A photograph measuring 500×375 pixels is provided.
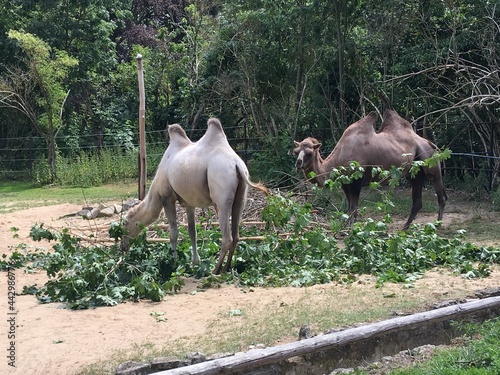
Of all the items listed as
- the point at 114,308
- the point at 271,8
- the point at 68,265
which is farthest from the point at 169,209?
the point at 271,8

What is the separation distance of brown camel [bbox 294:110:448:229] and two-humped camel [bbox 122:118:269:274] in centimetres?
286

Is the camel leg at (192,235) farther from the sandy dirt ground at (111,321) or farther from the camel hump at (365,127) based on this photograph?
the camel hump at (365,127)

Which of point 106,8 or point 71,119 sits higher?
point 106,8

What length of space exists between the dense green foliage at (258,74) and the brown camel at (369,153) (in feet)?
Result: 1.80

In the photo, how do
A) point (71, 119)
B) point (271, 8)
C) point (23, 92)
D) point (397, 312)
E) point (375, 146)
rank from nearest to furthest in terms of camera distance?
point (397, 312) < point (375, 146) < point (271, 8) < point (23, 92) < point (71, 119)

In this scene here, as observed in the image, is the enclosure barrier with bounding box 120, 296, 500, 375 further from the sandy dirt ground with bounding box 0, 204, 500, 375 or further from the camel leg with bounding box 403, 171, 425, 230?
the camel leg with bounding box 403, 171, 425, 230

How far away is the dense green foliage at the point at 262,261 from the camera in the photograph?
769 centimetres

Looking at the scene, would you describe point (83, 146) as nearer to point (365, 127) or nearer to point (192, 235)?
point (365, 127)

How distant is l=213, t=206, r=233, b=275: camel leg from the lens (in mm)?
8469

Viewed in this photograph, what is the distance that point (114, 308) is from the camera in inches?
286

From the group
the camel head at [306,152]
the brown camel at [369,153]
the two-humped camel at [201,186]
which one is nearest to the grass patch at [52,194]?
the camel head at [306,152]

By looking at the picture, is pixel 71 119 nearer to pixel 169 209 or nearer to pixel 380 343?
pixel 169 209

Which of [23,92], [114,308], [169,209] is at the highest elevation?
[23,92]

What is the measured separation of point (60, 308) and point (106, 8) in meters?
20.5
